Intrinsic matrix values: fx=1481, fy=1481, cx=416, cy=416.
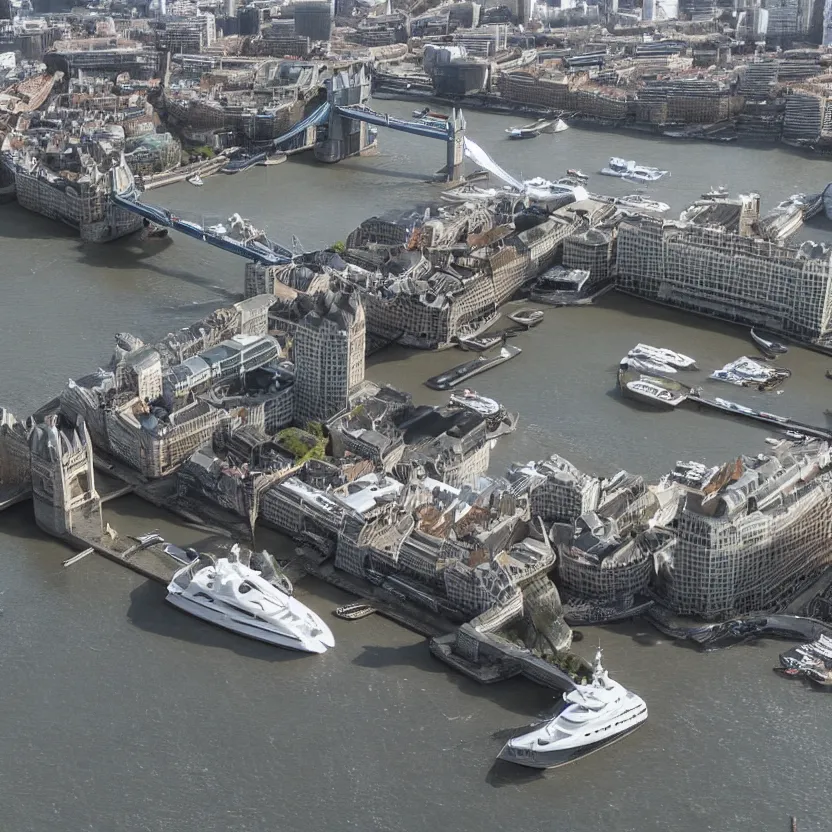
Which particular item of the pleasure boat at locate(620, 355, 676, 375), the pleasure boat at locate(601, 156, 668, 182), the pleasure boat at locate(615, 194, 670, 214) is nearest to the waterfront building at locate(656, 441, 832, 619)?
the pleasure boat at locate(620, 355, 676, 375)

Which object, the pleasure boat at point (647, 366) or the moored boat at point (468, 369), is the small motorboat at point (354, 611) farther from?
the pleasure boat at point (647, 366)

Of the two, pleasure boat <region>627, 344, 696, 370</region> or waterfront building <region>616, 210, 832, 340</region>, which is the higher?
waterfront building <region>616, 210, 832, 340</region>

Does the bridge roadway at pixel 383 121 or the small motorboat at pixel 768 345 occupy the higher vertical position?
the bridge roadway at pixel 383 121

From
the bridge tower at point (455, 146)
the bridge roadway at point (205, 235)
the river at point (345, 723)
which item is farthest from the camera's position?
the bridge tower at point (455, 146)

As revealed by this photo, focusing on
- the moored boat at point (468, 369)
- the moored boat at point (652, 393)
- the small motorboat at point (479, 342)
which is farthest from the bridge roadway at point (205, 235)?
the moored boat at point (652, 393)

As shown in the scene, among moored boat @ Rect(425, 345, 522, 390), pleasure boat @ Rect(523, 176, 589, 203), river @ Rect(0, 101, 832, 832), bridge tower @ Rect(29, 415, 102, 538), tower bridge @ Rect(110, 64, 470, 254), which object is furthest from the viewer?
tower bridge @ Rect(110, 64, 470, 254)

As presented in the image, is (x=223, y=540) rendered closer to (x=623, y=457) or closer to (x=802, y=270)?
(x=623, y=457)

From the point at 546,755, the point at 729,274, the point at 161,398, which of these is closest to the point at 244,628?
the point at 546,755

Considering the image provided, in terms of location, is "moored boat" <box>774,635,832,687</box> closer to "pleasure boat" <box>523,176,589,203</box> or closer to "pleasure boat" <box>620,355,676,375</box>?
"pleasure boat" <box>620,355,676,375</box>
